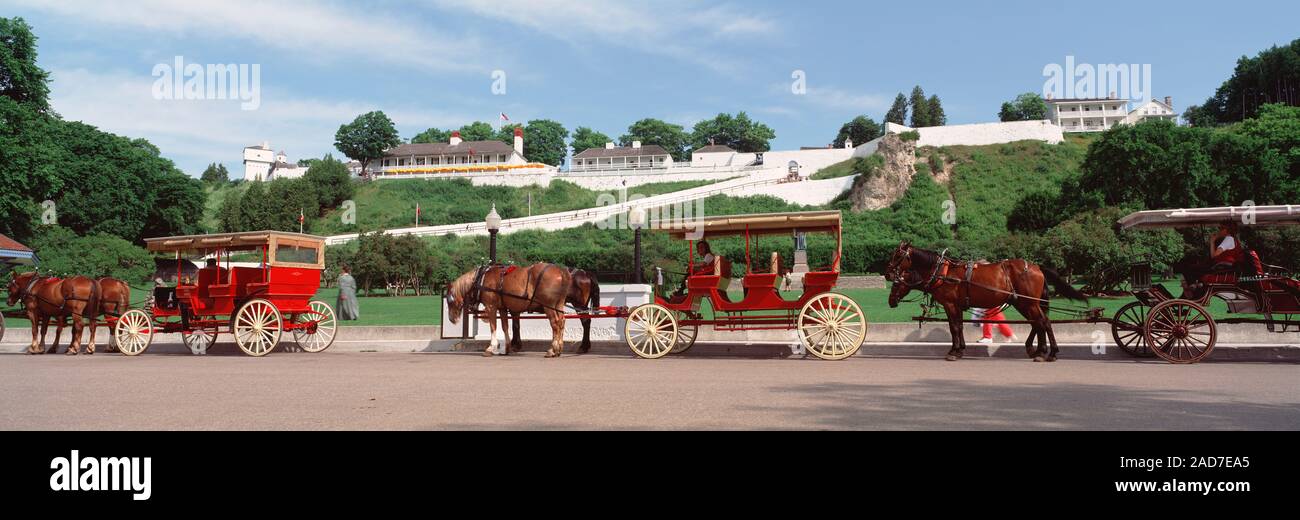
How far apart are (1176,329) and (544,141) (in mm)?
118509

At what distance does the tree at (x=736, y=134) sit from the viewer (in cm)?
12125

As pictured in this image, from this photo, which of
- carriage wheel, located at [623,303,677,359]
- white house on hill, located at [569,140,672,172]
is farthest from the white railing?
carriage wheel, located at [623,303,677,359]

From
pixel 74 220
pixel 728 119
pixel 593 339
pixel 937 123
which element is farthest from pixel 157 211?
pixel 937 123

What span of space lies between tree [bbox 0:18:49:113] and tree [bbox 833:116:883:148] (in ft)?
305

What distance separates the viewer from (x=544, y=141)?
126m

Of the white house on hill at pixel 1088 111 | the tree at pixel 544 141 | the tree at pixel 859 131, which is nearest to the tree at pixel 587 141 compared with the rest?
the tree at pixel 544 141

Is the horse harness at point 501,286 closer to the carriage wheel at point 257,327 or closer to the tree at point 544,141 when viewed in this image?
the carriage wheel at point 257,327

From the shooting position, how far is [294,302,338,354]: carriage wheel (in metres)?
15.3

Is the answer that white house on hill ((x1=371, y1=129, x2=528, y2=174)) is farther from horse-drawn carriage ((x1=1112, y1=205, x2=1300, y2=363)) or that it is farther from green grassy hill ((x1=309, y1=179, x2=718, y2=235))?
horse-drawn carriage ((x1=1112, y1=205, x2=1300, y2=363))

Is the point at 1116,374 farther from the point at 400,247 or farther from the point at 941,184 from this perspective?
the point at 941,184

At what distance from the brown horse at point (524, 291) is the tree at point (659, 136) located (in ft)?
358

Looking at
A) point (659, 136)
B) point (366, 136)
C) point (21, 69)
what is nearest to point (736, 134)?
point (659, 136)

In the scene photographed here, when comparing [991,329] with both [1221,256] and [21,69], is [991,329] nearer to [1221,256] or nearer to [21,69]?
[1221,256]
